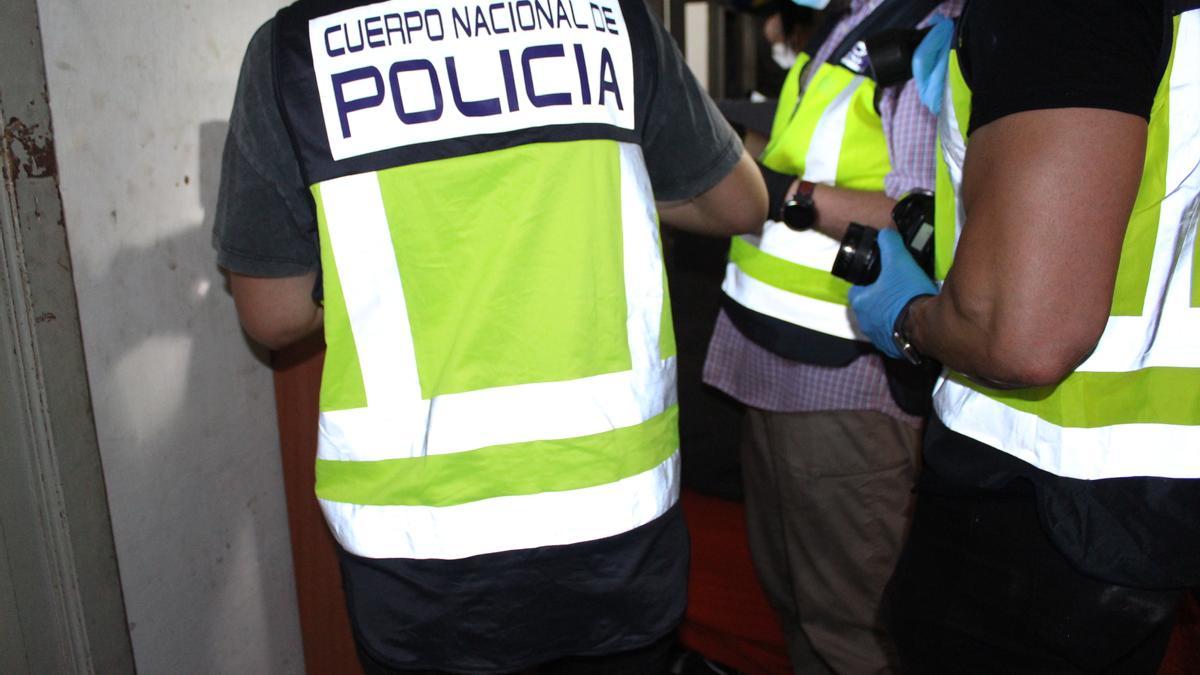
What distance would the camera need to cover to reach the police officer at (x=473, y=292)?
0.96 metres

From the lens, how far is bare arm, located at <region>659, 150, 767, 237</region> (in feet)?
4.15

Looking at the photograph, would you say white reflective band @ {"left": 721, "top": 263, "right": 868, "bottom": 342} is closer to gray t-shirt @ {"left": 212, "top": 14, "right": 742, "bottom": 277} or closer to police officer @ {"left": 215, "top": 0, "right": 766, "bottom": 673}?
gray t-shirt @ {"left": 212, "top": 14, "right": 742, "bottom": 277}

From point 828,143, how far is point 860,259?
0.93 feet

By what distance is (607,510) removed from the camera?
40.6 inches

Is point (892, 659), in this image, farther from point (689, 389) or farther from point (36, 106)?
point (36, 106)

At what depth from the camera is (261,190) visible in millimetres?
996

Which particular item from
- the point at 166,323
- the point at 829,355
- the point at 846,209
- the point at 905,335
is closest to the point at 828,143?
the point at 846,209

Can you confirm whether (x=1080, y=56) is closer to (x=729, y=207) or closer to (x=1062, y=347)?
(x=1062, y=347)

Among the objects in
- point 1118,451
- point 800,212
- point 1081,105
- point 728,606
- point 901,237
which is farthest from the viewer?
point 728,606

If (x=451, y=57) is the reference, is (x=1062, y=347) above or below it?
below

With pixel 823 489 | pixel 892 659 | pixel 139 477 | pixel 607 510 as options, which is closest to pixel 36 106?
pixel 139 477

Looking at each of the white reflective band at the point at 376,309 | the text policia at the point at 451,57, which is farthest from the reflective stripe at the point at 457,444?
the text policia at the point at 451,57

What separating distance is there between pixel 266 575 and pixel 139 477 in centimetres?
38

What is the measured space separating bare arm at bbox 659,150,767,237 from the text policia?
326 millimetres
